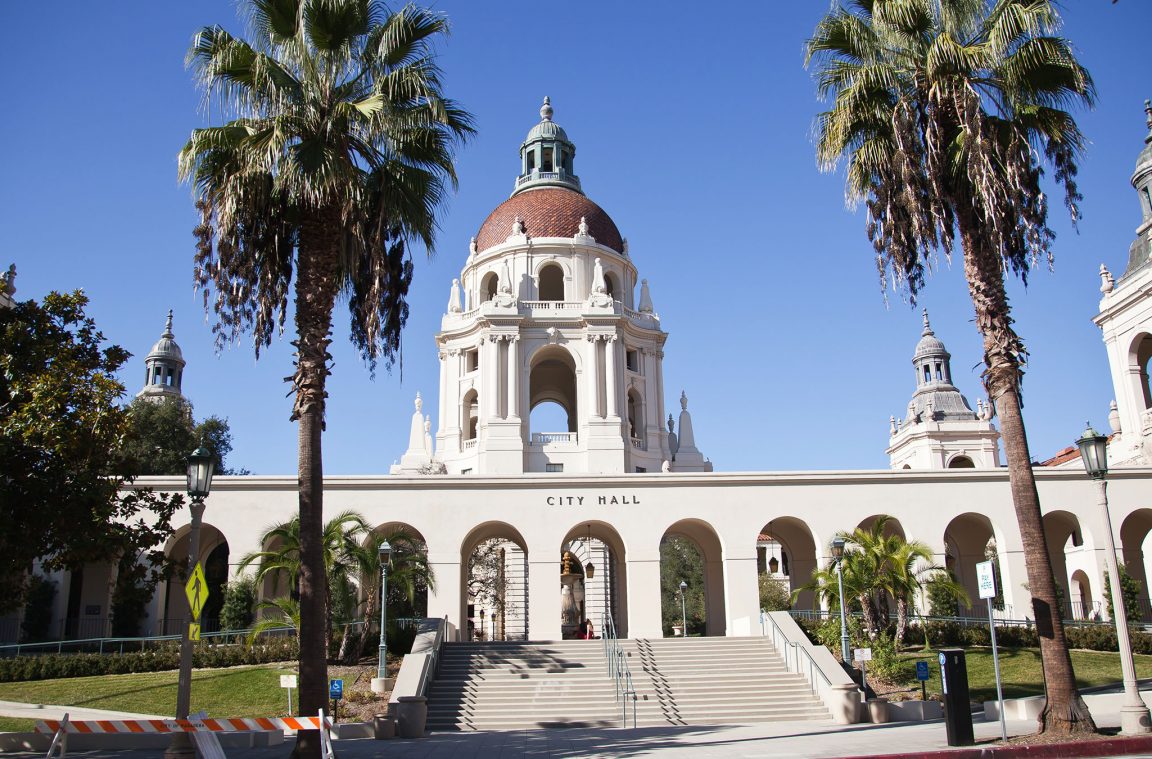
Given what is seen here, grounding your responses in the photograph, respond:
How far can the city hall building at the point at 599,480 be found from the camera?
1174 inches

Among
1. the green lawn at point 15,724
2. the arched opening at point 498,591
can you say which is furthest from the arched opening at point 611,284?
the green lawn at point 15,724

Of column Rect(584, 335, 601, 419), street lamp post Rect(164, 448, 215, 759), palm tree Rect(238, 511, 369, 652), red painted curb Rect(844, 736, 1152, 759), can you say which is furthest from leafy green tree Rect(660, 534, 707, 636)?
street lamp post Rect(164, 448, 215, 759)

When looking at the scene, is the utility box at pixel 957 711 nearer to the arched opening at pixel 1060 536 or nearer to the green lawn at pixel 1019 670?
the green lawn at pixel 1019 670

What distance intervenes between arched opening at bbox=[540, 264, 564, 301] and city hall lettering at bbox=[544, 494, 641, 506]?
2004 cm

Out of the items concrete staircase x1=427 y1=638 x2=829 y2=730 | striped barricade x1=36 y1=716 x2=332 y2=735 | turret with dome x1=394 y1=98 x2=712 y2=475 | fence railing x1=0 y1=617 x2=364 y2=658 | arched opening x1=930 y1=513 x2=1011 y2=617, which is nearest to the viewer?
striped barricade x1=36 y1=716 x2=332 y2=735

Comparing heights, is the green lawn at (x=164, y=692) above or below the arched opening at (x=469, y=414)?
below

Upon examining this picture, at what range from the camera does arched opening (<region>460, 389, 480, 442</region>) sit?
46344mm

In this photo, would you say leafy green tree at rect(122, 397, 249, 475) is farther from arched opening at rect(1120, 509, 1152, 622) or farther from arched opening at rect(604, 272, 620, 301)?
arched opening at rect(1120, 509, 1152, 622)

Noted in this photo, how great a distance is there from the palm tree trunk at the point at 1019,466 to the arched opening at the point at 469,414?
30667 millimetres

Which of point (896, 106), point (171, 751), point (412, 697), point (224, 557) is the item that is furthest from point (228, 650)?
point (896, 106)

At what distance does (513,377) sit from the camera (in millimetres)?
44062

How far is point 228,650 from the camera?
82.2 feet

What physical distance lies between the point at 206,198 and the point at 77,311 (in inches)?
135

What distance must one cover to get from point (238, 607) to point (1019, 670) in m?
21.4
